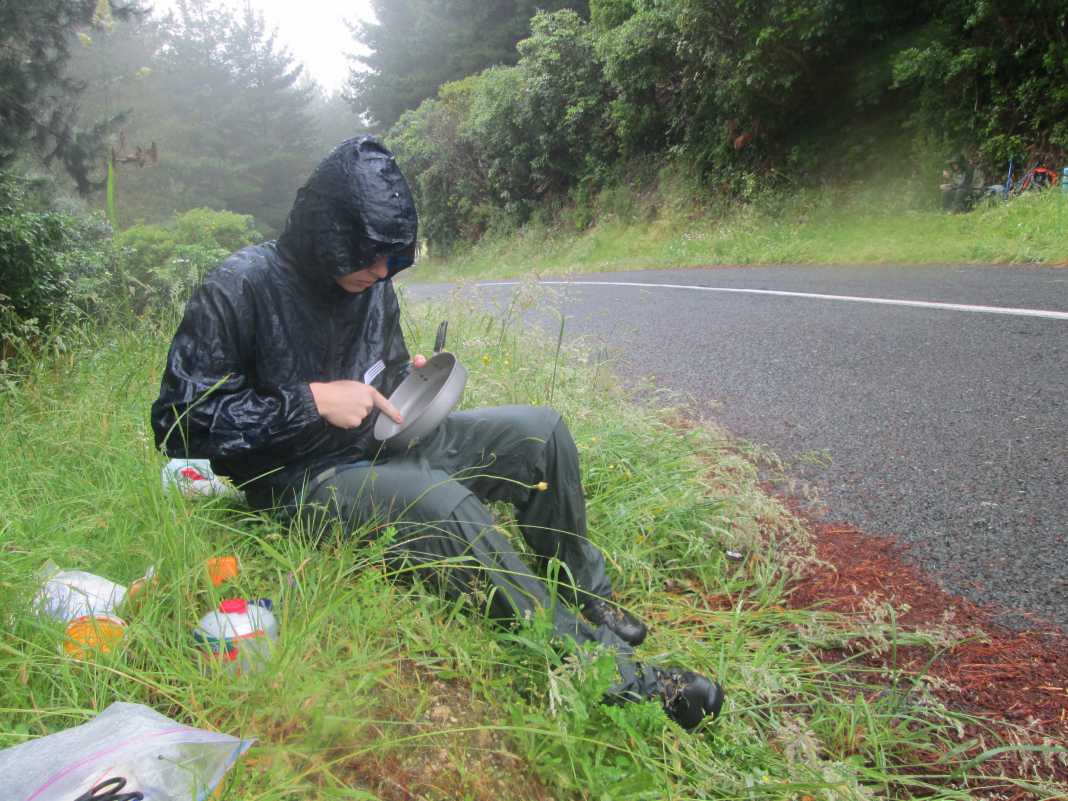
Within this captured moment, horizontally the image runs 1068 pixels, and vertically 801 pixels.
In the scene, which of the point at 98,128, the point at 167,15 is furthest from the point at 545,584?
the point at 167,15

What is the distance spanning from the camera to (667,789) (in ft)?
4.79

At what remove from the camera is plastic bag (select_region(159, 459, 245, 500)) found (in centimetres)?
234

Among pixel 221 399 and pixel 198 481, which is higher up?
pixel 221 399

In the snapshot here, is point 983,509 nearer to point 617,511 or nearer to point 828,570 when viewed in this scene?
point 828,570

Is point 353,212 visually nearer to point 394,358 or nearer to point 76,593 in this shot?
point 394,358

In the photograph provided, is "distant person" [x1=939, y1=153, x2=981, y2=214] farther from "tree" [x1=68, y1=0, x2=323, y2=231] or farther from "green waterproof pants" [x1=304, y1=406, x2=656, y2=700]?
"tree" [x1=68, y1=0, x2=323, y2=231]

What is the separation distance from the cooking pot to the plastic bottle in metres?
0.64

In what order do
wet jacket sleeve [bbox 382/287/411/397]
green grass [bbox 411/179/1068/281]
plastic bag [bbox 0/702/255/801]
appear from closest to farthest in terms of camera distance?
plastic bag [bbox 0/702/255/801] < wet jacket sleeve [bbox 382/287/411/397] < green grass [bbox 411/179/1068/281]

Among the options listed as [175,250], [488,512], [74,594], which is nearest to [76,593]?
[74,594]

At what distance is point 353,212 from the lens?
1.94 meters

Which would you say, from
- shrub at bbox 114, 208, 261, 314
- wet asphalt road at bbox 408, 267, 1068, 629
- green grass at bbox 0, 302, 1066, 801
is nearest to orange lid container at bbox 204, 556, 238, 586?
green grass at bbox 0, 302, 1066, 801

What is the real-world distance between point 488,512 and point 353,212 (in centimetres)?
87

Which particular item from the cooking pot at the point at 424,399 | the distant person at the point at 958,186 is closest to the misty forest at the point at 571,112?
the distant person at the point at 958,186

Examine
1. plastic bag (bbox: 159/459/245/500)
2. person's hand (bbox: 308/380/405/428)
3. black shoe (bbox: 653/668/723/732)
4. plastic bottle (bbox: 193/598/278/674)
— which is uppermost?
person's hand (bbox: 308/380/405/428)
